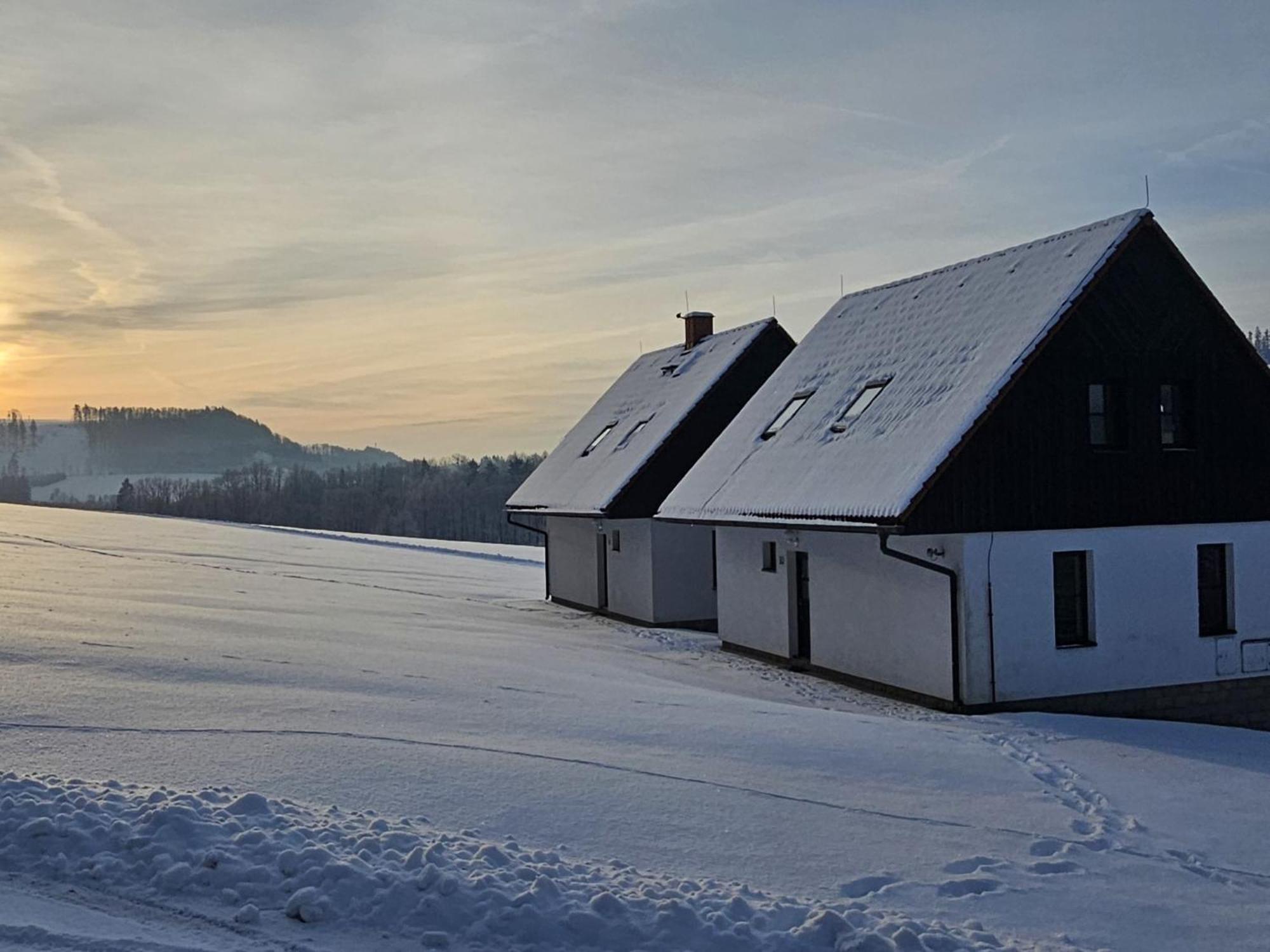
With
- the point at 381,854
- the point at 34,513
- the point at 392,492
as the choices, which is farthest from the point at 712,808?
the point at 392,492

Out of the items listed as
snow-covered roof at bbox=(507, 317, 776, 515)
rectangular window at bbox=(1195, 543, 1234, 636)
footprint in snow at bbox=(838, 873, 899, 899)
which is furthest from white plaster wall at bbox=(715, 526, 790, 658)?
footprint in snow at bbox=(838, 873, 899, 899)

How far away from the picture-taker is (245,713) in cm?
1040

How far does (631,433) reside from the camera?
2678 cm

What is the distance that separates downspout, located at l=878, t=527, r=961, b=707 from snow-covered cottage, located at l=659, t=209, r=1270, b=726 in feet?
0.10

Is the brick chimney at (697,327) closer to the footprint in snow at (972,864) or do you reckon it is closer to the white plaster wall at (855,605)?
the white plaster wall at (855,605)

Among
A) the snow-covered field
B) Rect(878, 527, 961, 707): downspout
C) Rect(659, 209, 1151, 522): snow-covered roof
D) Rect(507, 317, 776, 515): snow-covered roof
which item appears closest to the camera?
the snow-covered field

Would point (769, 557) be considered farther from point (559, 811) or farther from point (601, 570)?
point (559, 811)

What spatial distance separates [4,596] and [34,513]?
166ft

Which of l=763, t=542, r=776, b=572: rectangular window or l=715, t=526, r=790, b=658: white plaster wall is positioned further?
l=763, t=542, r=776, b=572: rectangular window

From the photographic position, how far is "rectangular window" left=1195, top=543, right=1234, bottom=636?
54.0 ft

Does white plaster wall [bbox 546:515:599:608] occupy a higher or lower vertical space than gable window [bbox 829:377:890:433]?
lower

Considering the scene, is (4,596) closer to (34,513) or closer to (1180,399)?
(1180,399)

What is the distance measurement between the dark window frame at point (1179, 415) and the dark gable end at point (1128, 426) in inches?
1.5

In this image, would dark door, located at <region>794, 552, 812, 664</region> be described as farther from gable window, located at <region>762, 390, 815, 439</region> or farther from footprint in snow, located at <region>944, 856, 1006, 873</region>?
footprint in snow, located at <region>944, 856, 1006, 873</region>
